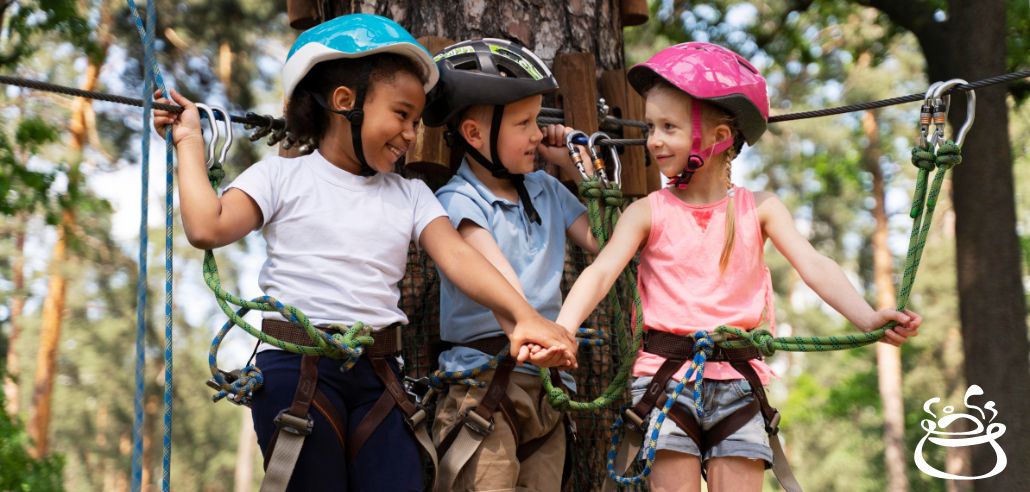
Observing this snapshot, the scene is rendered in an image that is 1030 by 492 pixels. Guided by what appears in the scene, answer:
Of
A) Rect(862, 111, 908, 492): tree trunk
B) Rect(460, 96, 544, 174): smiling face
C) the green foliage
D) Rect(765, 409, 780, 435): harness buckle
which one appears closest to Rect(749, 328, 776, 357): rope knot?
Rect(765, 409, 780, 435): harness buckle

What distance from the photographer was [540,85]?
11.6 ft

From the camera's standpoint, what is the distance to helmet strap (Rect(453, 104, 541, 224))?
3.58 m

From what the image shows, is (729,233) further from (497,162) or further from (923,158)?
(497,162)

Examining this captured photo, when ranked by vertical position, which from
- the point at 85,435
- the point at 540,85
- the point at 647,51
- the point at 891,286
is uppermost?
the point at 647,51

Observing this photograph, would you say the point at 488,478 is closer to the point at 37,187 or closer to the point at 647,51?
the point at 37,187

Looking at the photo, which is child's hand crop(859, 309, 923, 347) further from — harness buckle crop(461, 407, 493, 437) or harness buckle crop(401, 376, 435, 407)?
harness buckle crop(401, 376, 435, 407)

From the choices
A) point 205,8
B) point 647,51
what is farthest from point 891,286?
point 205,8

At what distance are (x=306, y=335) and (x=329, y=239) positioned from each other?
28 cm

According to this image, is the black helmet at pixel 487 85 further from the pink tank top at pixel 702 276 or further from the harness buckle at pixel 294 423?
the harness buckle at pixel 294 423

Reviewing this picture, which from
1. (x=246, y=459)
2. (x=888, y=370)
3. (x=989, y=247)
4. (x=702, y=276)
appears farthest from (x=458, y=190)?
(x=246, y=459)

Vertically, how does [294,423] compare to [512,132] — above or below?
below

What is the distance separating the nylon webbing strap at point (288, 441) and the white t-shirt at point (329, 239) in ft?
0.75

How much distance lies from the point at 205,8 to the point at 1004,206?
456 inches

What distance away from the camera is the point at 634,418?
329 centimetres
